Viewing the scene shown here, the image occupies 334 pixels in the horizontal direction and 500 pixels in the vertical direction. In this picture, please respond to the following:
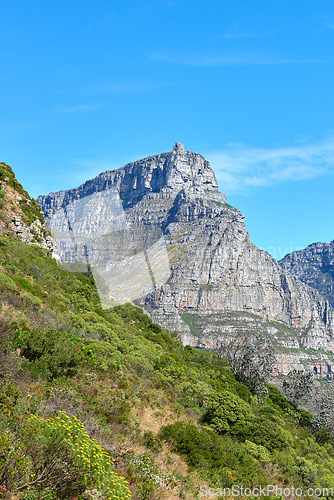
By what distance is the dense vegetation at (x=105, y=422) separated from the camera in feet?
19.8

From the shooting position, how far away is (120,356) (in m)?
16.4

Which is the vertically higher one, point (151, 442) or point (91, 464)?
point (91, 464)

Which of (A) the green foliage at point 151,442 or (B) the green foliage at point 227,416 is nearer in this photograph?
(A) the green foliage at point 151,442

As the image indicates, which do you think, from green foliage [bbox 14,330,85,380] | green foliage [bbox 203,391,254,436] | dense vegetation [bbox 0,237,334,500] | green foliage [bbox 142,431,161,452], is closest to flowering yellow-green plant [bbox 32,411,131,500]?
dense vegetation [bbox 0,237,334,500]

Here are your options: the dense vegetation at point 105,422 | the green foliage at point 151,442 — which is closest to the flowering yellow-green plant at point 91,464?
the dense vegetation at point 105,422

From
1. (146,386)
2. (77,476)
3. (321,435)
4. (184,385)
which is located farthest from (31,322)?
(321,435)

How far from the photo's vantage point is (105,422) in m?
10.1

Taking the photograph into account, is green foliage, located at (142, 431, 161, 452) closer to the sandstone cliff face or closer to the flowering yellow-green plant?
the flowering yellow-green plant

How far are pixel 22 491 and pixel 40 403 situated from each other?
312 cm

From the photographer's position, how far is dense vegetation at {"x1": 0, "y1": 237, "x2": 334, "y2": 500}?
6.02m

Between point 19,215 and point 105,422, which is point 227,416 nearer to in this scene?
point 105,422

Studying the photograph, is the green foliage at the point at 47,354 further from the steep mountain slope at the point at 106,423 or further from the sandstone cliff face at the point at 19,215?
the sandstone cliff face at the point at 19,215

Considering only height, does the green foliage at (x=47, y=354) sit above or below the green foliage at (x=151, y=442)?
above

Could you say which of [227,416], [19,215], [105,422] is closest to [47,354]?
[105,422]
